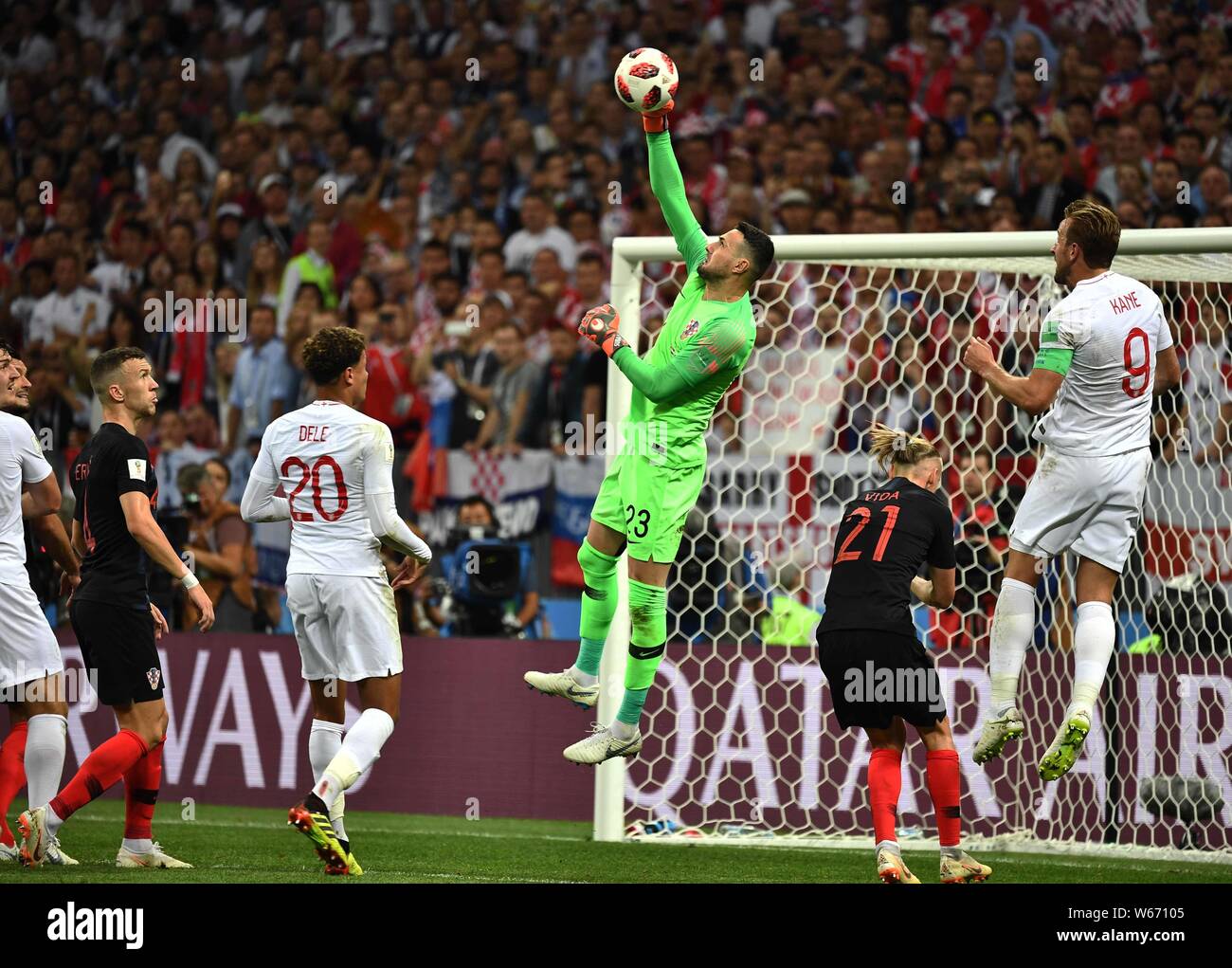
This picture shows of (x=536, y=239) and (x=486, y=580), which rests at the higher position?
(x=536, y=239)

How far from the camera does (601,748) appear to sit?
755 cm

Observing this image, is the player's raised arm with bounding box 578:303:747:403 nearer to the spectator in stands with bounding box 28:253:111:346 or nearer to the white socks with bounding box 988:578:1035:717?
the white socks with bounding box 988:578:1035:717

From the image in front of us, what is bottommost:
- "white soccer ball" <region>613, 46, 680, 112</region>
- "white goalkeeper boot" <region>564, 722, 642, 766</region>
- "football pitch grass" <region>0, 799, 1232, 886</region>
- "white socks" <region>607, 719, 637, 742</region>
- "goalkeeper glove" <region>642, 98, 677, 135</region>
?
"football pitch grass" <region>0, 799, 1232, 886</region>

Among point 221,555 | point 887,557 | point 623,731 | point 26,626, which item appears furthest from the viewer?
point 221,555

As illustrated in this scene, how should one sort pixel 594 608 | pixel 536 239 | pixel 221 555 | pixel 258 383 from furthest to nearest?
pixel 536 239 < pixel 258 383 < pixel 221 555 < pixel 594 608

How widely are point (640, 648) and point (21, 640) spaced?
2750 millimetres

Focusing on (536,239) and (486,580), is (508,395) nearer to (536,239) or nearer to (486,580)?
(486,580)

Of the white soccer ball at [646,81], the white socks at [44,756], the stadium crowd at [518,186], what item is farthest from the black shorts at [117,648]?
the stadium crowd at [518,186]

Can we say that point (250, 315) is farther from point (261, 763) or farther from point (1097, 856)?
point (1097, 856)

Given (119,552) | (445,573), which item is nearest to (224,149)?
(445,573)

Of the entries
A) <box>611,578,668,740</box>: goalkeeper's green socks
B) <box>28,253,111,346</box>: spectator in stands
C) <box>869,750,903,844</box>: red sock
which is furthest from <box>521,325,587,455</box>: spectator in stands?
<box>869,750,903,844</box>: red sock

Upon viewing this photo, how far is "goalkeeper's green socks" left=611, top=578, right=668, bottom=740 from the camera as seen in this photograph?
7621 mm

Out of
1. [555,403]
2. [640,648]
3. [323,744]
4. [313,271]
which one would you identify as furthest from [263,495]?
[313,271]

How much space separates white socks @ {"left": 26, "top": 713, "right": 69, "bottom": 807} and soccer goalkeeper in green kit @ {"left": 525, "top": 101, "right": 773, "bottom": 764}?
2.16 m
